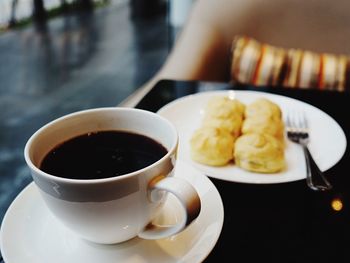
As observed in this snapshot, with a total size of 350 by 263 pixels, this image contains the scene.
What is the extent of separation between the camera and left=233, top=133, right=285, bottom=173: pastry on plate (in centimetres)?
56

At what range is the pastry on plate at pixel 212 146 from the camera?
57 cm

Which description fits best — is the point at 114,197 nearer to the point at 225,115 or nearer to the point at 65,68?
the point at 225,115

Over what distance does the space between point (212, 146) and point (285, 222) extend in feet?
0.52

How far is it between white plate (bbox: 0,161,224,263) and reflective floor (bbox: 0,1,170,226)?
38.7 inches

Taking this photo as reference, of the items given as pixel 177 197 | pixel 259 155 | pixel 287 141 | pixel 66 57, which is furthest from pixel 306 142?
pixel 66 57

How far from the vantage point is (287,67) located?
119cm

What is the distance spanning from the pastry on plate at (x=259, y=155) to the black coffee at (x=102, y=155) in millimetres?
189

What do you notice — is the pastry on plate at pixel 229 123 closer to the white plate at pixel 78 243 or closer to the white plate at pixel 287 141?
the white plate at pixel 287 141

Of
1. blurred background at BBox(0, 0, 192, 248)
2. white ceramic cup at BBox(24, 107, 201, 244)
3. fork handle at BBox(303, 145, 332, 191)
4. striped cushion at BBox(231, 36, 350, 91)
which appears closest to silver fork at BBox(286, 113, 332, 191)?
fork handle at BBox(303, 145, 332, 191)

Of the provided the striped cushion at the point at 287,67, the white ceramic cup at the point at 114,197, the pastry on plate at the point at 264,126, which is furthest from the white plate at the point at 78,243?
the striped cushion at the point at 287,67

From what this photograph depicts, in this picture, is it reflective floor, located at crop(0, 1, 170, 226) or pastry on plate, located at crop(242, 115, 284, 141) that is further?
reflective floor, located at crop(0, 1, 170, 226)

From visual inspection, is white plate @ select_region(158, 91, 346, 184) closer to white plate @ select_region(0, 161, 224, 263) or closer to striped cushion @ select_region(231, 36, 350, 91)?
white plate @ select_region(0, 161, 224, 263)

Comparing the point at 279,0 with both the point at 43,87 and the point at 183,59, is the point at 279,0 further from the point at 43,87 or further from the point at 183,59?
the point at 43,87

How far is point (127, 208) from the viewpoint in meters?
0.36
